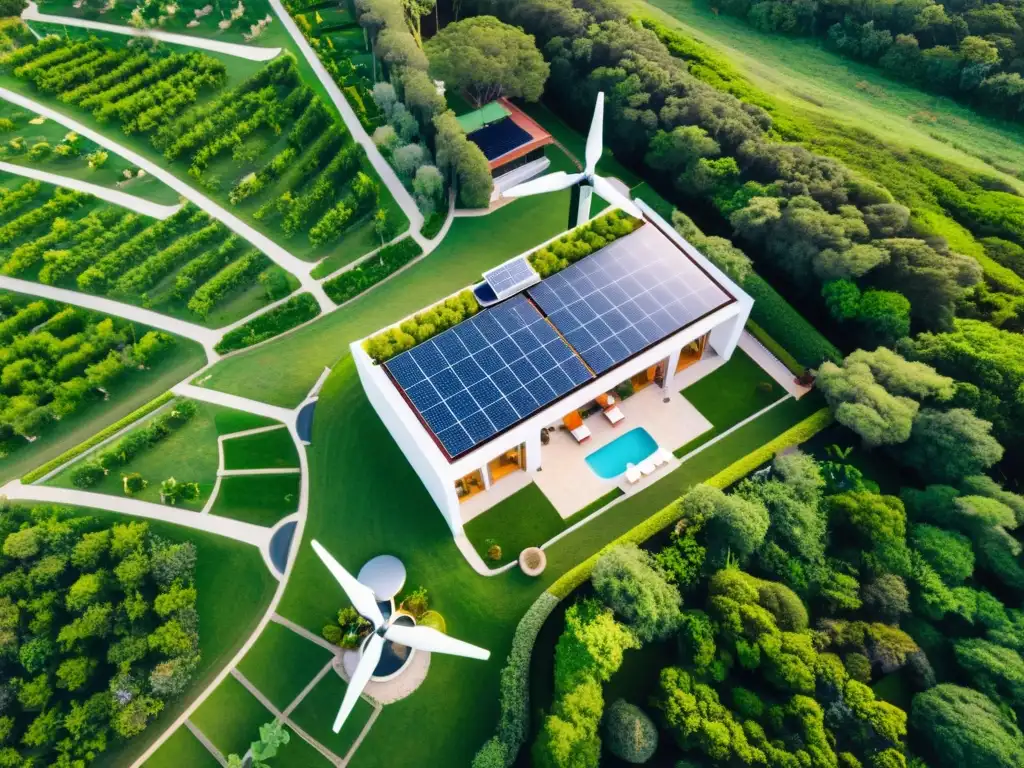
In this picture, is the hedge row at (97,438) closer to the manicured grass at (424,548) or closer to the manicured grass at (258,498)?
the manicured grass at (258,498)

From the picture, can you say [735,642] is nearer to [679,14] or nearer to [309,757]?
[309,757]

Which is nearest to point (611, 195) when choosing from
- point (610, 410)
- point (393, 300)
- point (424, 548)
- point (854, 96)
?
point (610, 410)

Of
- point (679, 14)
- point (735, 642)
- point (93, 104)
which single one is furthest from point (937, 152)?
Result: point (93, 104)

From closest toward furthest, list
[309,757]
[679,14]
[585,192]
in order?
[309,757], [585,192], [679,14]

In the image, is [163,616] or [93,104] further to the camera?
[93,104]

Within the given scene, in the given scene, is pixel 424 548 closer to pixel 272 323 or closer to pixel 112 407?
pixel 272 323

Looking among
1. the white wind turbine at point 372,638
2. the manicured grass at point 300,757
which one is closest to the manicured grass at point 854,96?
the white wind turbine at point 372,638

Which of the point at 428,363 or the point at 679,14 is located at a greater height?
the point at 679,14
